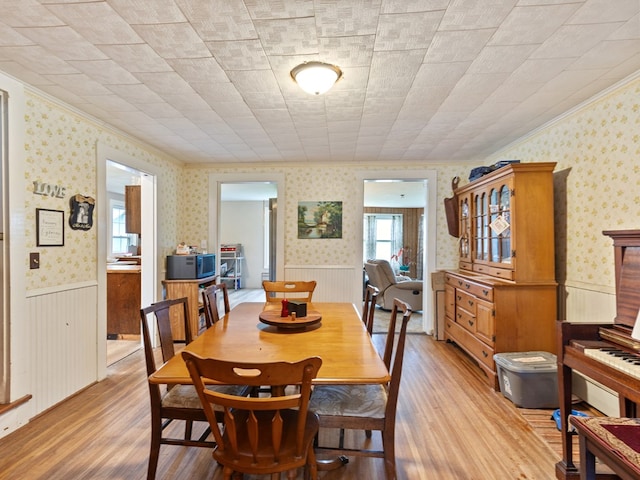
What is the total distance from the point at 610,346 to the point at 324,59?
225cm

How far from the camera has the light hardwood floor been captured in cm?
185

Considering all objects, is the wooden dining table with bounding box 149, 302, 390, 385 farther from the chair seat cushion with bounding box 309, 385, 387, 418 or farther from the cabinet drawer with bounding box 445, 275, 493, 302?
the cabinet drawer with bounding box 445, 275, 493, 302

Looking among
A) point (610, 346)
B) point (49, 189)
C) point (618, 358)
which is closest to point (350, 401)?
point (618, 358)

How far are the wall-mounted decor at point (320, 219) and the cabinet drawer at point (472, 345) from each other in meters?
1.86

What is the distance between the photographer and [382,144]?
374cm

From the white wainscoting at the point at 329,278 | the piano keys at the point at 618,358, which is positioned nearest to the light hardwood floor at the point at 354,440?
the piano keys at the point at 618,358

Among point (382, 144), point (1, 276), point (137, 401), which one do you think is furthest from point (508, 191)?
point (1, 276)

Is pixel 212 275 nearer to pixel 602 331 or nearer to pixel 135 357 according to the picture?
pixel 135 357

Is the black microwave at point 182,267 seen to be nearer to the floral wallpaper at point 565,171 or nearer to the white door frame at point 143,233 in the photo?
the white door frame at point 143,233

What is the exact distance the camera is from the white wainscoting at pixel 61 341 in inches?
94.8

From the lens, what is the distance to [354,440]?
85.0 inches

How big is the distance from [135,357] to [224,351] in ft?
8.51

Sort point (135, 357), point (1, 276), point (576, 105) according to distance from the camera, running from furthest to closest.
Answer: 1. point (135, 357)
2. point (576, 105)
3. point (1, 276)

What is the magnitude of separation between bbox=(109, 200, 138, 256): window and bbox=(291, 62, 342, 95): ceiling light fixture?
6.24m
